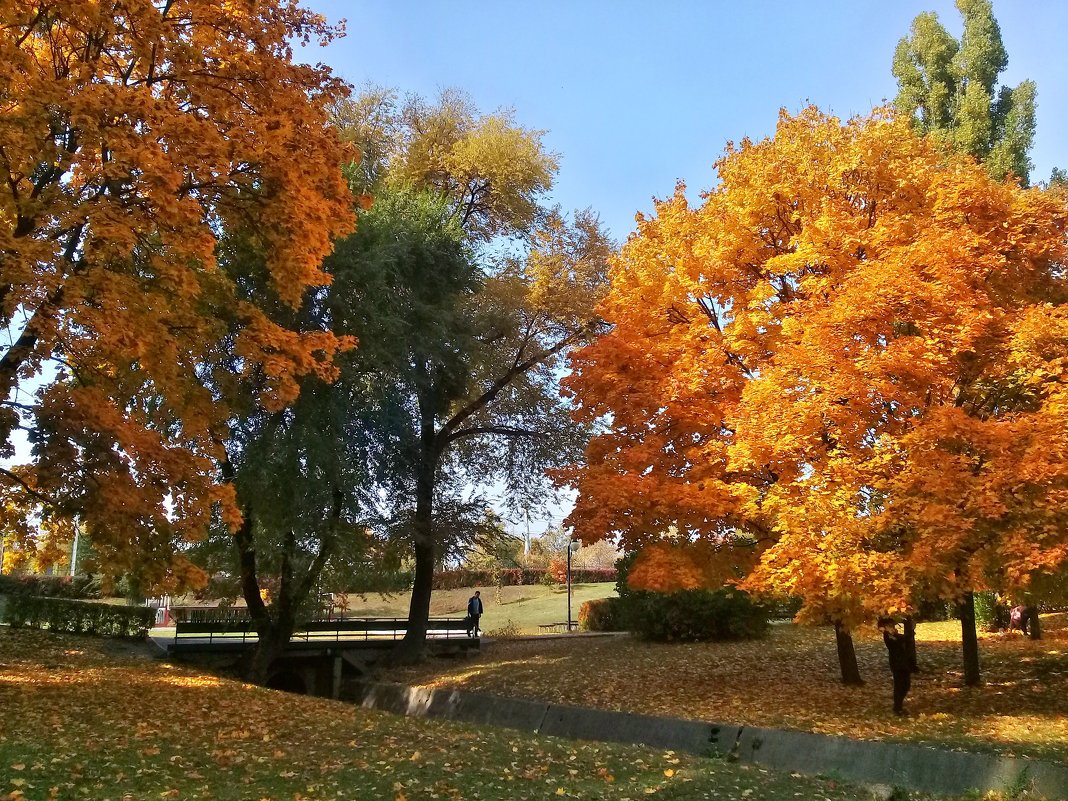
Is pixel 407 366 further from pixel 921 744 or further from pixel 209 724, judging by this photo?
pixel 921 744

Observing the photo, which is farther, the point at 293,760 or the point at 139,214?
the point at 139,214

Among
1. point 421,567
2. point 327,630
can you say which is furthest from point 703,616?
point 327,630

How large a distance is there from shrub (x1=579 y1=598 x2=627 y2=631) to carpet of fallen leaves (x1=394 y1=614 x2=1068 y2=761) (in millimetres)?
4243

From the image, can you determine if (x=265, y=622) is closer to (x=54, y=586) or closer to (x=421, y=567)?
(x=421, y=567)

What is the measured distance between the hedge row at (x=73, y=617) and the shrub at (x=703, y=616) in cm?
1482

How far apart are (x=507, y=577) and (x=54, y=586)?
91.2 ft

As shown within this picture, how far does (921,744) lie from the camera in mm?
9711

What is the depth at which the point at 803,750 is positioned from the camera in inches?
367

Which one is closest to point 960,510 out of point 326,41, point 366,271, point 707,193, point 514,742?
point 514,742

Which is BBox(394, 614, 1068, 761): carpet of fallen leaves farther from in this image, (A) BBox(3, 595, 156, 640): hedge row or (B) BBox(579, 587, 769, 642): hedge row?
(A) BBox(3, 595, 156, 640): hedge row

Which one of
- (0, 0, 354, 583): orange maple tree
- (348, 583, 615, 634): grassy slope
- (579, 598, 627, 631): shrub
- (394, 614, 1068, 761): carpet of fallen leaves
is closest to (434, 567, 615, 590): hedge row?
(348, 583, 615, 634): grassy slope

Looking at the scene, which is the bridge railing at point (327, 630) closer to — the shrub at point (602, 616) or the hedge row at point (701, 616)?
the shrub at point (602, 616)

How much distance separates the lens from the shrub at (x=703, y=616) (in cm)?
2255

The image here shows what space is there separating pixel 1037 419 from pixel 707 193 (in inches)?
306
